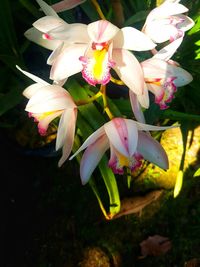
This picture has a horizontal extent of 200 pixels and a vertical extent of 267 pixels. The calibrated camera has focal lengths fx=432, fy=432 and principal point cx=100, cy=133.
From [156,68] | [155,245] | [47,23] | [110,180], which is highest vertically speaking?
[47,23]

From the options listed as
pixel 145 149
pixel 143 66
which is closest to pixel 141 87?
pixel 143 66

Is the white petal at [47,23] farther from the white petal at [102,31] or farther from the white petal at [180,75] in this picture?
the white petal at [180,75]

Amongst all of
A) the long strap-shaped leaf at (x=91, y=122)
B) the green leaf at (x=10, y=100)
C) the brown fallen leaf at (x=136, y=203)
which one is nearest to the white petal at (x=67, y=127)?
the long strap-shaped leaf at (x=91, y=122)

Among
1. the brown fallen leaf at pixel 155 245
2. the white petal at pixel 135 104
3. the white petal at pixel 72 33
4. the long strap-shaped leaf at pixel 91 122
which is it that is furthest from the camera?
the brown fallen leaf at pixel 155 245

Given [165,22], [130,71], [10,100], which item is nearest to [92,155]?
[130,71]

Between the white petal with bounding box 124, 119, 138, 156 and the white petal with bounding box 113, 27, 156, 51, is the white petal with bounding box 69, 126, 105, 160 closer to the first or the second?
the white petal with bounding box 124, 119, 138, 156

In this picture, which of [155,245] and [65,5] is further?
[155,245]

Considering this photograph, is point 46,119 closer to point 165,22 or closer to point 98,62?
point 98,62
